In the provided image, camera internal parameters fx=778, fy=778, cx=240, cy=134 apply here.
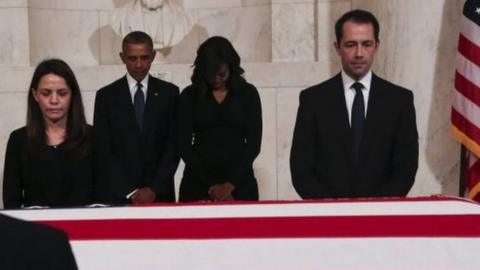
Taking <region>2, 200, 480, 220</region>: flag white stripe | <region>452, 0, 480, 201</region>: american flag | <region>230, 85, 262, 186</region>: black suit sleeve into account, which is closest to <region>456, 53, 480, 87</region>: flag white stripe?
<region>452, 0, 480, 201</region>: american flag

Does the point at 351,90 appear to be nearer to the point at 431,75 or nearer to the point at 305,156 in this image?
the point at 305,156

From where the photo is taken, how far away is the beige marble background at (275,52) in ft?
16.0

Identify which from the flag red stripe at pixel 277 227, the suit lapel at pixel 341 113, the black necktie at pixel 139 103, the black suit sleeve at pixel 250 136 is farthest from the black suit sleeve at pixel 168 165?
the flag red stripe at pixel 277 227

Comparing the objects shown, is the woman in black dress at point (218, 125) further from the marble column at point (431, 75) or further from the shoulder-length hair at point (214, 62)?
the marble column at point (431, 75)

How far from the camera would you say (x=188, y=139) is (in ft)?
11.6

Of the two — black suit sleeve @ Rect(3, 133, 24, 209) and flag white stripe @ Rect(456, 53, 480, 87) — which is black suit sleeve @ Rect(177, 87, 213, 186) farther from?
flag white stripe @ Rect(456, 53, 480, 87)

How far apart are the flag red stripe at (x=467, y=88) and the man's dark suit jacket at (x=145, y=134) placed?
1853 mm

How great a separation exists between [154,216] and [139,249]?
175 millimetres

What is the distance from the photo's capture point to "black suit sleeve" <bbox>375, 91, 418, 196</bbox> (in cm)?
272

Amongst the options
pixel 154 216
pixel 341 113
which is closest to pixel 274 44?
pixel 341 113

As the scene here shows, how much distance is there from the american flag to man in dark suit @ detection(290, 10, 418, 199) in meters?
1.89

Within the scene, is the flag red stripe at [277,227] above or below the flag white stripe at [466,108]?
below

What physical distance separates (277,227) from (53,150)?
939mm

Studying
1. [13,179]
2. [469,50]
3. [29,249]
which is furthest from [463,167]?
[29,249]
